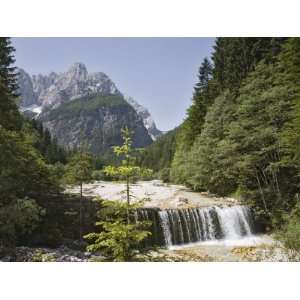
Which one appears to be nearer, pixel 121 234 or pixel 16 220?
pixel 121 234

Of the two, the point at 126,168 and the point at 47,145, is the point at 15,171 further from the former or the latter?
the point at 126,168

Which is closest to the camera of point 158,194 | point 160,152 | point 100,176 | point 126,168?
point 126,168

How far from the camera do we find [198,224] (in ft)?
20.5

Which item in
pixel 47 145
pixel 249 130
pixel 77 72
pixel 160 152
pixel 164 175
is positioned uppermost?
pixel 77 72

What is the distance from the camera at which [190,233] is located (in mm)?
6152

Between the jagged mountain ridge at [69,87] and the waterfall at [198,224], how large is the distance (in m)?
1.48

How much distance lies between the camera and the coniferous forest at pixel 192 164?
5.29 meters

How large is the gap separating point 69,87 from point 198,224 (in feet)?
10.4
